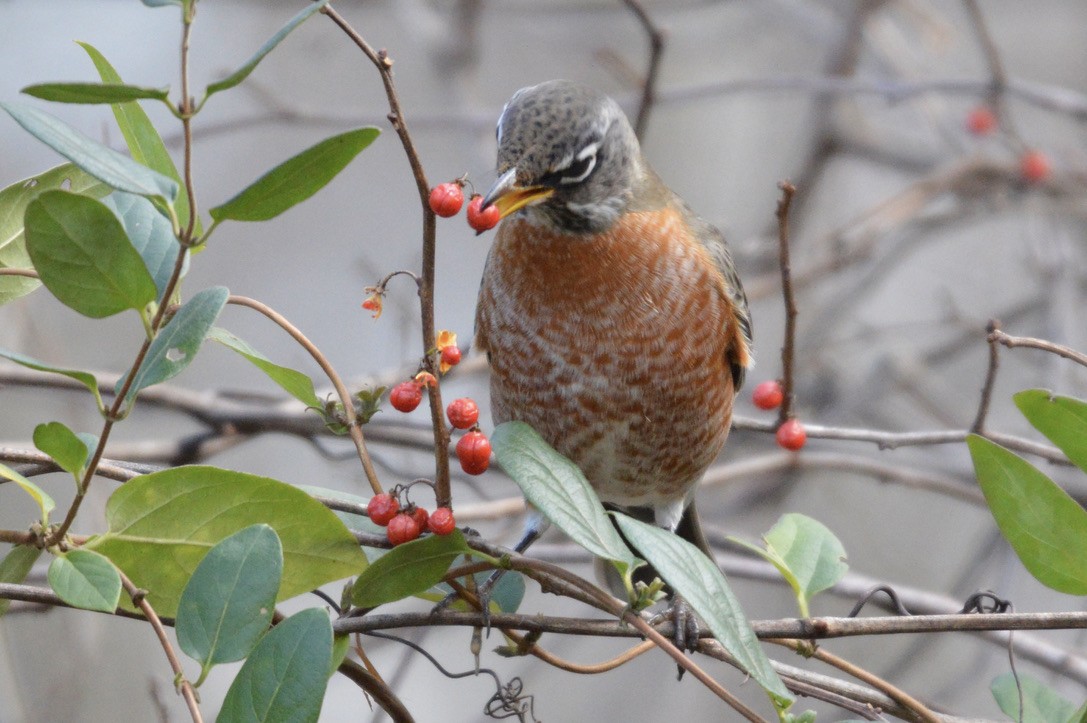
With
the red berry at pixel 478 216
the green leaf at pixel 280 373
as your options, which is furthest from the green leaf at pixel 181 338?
the red berry at pixel 478 216

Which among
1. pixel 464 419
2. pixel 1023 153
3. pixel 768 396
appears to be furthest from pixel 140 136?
pixel 1023 153

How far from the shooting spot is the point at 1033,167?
420 centimetres

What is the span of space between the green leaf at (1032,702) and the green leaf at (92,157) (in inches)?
47.2

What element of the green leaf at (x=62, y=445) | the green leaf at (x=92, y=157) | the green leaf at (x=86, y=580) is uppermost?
the green leaf at (x=92, y=157)

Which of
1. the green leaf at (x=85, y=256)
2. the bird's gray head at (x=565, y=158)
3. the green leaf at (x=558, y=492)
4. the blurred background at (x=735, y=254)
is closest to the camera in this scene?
the green leaf at (x=85, y=256)

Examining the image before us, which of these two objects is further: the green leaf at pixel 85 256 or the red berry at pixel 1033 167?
the red berry at pixel 1033 167

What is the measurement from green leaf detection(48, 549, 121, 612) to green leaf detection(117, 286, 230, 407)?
17cm

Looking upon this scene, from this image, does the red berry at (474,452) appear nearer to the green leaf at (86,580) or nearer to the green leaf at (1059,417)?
the green leaf at (86,580)

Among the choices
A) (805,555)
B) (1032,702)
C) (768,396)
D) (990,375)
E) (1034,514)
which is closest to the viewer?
(1034,514)

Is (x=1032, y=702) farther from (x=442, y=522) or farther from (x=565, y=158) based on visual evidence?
(x=565, y=158)

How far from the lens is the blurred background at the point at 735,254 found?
3.54 metres

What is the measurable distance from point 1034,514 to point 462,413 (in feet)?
2.39

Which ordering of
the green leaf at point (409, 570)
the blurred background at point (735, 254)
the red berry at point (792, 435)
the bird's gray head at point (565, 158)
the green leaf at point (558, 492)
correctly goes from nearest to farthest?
the green leaf at point (558, 492), the green leaf at point (409, 570), the bird's gray head at point (565, 158), the red berry at point (792, 435), the blurred background at point (735, 254)

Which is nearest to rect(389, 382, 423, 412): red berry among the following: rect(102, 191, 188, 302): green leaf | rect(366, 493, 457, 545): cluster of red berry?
rect(366, 493, 457, 545): cluster of red berry
